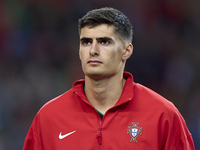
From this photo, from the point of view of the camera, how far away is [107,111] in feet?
11.2

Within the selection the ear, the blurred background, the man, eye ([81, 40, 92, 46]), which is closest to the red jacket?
the man

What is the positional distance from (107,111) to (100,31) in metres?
0.67

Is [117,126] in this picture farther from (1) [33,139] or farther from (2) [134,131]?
(1) [33,139]

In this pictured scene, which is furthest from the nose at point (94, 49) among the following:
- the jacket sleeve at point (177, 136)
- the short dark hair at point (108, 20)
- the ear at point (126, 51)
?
the jacket sleeve at point (177, 136)

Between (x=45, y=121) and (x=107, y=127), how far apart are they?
573 millimetres

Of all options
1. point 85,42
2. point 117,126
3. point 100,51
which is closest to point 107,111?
point 117,126

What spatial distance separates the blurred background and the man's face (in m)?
3.32

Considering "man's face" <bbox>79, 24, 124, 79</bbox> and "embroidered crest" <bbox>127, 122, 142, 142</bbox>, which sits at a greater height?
"man's face" <bbox>79, 24, 124, 79</bbox>

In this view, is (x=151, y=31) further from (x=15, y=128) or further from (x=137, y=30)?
(x=15, y=128)

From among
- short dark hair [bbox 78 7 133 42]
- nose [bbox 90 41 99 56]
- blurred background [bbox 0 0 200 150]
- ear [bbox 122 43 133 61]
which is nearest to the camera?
nose [bbox 90 41 99 56]

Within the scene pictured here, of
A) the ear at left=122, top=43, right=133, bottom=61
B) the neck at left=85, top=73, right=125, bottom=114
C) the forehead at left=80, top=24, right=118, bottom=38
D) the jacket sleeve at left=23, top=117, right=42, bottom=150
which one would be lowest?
the jacket sleeve at left=23, top=117, right=42, bottom=150

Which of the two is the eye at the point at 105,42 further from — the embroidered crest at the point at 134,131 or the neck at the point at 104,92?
the embroidered crest at the point at 134,131

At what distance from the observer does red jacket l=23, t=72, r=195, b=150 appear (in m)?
3.34

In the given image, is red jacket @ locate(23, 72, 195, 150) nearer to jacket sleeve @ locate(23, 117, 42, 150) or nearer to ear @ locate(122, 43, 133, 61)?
jacket sleeve @ locate(23, 117, 42, 150)
